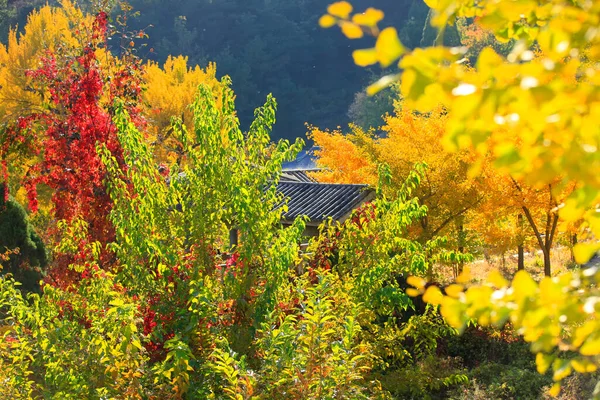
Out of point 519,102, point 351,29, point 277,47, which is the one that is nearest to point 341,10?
point 351,29

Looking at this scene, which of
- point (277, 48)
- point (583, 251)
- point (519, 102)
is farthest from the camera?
point (277, 48)

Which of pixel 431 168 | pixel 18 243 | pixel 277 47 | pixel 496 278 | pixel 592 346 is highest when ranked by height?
pixel 277 47

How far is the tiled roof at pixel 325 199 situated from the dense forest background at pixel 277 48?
41044 millimetres

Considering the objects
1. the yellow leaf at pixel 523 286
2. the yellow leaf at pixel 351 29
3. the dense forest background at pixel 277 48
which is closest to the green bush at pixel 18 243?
the yellow leaf at pixel 351 29

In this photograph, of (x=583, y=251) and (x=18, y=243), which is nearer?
(x=583, y=251)

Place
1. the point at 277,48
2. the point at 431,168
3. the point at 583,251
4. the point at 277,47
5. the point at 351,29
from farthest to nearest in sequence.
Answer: the point at 277,47 → the point at 277,48 → the point at 431,168 → the point at 583,251 → the point at 351,29

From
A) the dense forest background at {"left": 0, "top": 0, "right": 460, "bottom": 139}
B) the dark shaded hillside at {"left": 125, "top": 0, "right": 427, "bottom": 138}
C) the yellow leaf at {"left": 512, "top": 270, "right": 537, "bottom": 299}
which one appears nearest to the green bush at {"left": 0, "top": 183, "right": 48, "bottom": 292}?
the yellow leaf at {"left": 512, "top": 270, "right": 537, "bottom": 299}

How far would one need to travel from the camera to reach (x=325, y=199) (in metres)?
16.1

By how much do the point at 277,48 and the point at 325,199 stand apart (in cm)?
4834

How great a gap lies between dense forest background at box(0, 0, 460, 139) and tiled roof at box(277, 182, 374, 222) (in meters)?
41.0

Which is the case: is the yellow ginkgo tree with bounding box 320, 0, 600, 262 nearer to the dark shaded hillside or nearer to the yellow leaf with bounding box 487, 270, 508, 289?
the yellow leaf with bounding box 487, 270, 508, 289

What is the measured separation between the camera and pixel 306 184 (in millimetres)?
17469

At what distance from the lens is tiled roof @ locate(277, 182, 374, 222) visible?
1538 centimetres

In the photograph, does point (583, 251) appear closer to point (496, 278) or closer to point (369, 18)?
point (496, 278)
